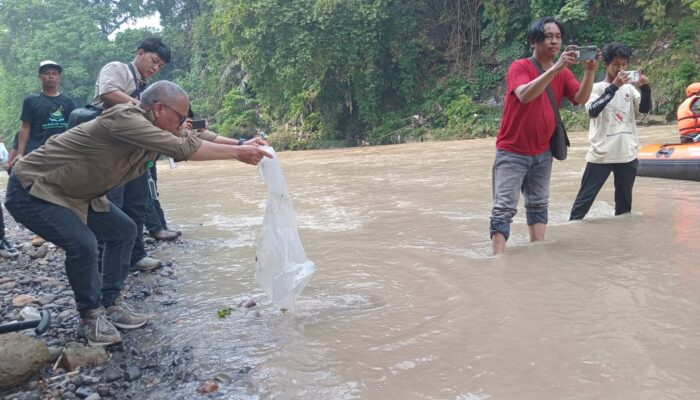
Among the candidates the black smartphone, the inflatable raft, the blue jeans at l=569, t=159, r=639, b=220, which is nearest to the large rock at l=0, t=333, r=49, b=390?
the black smartphone

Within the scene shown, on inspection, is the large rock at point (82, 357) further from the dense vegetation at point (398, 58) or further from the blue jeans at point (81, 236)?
the dense vegetation at point (398, 58)

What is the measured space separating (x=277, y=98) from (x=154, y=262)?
→ 2176cm

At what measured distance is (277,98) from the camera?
25.8 metres

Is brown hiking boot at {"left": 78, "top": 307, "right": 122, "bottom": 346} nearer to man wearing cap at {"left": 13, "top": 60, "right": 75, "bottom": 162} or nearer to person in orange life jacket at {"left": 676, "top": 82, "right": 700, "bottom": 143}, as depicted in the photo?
man wearing cap at {"left": 13, "top": 60, "right": 75, "bottom": 162}

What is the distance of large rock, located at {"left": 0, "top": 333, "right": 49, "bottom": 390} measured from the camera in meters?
2.61

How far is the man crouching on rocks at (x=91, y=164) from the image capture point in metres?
2.77

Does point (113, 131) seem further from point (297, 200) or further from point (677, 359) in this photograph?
point (297, 200)

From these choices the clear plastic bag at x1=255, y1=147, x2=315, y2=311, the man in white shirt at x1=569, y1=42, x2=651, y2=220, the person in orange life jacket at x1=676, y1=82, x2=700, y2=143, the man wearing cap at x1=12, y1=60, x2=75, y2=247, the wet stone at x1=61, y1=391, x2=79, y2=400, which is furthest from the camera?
the person in orange life jacket at x1=676, y1=82, x2=700, y2=143

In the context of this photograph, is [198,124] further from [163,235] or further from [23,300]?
[163,235]

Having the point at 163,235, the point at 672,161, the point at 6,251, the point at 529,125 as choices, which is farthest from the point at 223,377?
the point at 672,161

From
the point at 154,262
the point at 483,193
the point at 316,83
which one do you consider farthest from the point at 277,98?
the point at 154,262

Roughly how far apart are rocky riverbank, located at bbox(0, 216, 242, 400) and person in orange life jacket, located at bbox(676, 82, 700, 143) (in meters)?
7.06

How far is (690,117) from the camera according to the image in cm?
764

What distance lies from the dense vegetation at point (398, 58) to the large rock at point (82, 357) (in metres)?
18.9
